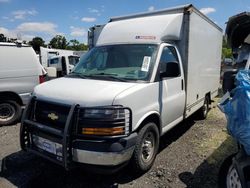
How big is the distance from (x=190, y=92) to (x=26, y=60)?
15.1ft

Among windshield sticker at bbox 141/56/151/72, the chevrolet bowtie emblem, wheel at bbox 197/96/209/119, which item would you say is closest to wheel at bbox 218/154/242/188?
windshield sticker at bbox 141/56/151/72

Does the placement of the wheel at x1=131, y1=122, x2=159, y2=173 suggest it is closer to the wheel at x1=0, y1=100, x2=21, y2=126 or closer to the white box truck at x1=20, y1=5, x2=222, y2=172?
the white box truck at x1=20, y1=5, x2=222, y2=172

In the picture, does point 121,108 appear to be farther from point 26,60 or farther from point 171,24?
point 26,60

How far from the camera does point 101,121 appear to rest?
355cm

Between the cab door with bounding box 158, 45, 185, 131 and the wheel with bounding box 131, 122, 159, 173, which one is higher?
the cab door with bounding box 158, 45, 185, 131

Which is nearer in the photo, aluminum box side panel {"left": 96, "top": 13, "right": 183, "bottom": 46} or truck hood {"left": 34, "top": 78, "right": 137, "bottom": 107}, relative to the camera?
truck hood {"left": 34, "top": 78, "right": 137, "bottom": 107}

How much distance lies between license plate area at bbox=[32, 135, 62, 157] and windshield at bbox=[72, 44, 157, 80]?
1339 mm

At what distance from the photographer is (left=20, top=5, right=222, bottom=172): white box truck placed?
359 centimetres

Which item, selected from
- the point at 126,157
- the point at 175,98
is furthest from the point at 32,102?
the point at 175,98

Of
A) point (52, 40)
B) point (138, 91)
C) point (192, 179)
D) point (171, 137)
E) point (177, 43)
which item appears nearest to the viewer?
point (138, 91)

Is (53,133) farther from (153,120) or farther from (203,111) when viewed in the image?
(203,111)

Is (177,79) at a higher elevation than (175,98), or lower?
higher

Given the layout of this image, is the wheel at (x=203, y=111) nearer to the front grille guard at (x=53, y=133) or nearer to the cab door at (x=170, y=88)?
the cab door at (x=170, y=88)

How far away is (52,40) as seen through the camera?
71.0 meters
